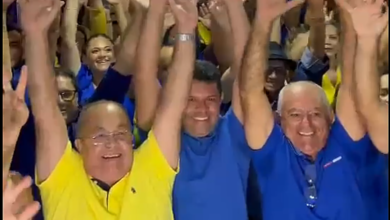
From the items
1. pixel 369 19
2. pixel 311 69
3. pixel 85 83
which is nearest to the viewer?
pixel 369 19

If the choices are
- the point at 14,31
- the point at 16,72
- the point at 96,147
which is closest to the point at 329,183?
the point at 96,147

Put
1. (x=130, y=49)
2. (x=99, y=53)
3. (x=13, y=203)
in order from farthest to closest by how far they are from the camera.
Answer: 1. (x=99, y=53)
2. (x=130, y=49)
3. (x=13, y=203)

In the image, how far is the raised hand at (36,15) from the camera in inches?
64.7

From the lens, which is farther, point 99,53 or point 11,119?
point 99,53

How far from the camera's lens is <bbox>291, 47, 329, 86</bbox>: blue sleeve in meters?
2.43

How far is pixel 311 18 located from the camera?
97.8 inches

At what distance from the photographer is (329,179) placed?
5.78 ft

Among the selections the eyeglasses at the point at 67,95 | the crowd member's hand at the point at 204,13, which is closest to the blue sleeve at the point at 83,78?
the eyeglasses at the point at 67,95

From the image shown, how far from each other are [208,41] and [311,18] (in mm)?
337

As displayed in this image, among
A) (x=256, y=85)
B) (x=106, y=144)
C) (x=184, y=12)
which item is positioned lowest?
(x=106, y=144)

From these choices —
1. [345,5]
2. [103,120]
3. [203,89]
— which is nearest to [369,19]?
[345,5]

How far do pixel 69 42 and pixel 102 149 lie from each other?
2.99 ft

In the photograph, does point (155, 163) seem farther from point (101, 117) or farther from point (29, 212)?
point (29, 212)

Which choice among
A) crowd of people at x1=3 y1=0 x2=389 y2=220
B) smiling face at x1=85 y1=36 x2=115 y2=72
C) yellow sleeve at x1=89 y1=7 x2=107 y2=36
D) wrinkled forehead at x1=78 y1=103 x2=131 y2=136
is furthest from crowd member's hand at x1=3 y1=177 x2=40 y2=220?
yellow sleeve at x1=89 y1=7 x2=107 y2=36
